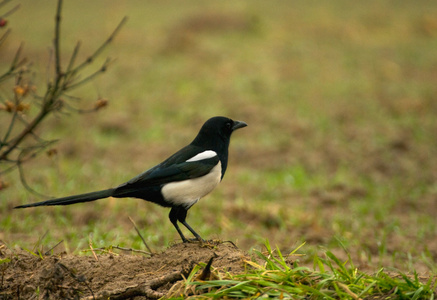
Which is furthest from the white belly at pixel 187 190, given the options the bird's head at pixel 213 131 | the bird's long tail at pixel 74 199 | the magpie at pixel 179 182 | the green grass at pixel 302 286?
the green grass at pixel 302 286

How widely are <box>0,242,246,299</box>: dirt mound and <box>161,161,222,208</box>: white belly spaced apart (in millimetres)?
300

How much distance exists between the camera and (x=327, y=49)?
13859mm

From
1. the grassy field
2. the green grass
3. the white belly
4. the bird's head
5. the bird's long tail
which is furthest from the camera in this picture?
the grassy field

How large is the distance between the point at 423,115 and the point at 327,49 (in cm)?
483

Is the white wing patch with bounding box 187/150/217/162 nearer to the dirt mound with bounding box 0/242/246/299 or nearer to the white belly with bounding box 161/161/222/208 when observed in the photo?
the white belly with bounding box 161/161/222/208

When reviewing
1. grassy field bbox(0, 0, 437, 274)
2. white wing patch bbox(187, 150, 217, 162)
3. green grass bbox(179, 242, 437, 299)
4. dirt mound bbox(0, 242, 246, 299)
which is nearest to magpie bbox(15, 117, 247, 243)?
white wing patch bbox(187, 150, 217, 162)

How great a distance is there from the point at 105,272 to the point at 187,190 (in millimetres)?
727

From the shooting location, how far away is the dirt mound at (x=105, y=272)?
99.9 inches

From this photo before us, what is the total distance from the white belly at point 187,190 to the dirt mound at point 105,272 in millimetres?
300

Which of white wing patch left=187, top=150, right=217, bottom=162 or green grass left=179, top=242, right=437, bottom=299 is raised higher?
white wing patch left=187, top=150, right=217, bottom=162

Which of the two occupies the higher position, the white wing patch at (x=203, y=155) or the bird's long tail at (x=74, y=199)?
the white wing patch at (x=203, y=155)

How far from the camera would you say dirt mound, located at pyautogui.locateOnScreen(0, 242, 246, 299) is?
254cm

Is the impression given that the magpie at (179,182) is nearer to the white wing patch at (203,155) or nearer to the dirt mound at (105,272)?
the white wing patch at (203,155)

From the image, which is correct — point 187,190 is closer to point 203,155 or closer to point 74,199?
point 203,155
